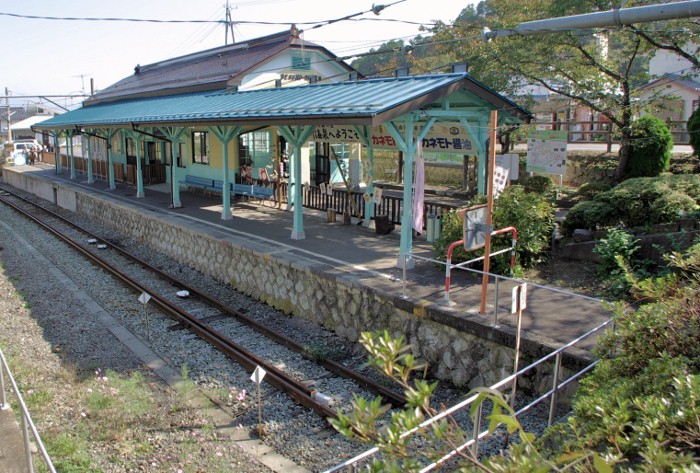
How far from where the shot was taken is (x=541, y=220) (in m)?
9.76

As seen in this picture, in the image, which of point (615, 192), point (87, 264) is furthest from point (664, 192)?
point (87, 264)

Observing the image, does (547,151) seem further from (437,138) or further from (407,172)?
(407,172)

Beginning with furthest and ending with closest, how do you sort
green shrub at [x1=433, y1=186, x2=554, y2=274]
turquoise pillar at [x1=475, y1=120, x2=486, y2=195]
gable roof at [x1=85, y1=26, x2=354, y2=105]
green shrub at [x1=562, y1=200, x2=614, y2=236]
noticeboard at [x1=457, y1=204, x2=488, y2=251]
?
1. gable roof at [x1=85, y1=26, x2=354, y2=105]
2. turquoise pillar at [x1=475, y1=120, x2=486, y2=195]
3. green shrub at [x1=562, y1=200, x2=614, y2=236]
4. green shrub at [x1=433, y1=186, x2=554, y2=274]
5. noticeboard at [x1=457, y1=204, x2=488, y2=251]

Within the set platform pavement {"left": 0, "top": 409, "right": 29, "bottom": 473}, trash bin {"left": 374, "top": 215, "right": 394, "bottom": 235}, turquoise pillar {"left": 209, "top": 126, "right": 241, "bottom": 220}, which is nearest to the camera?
platform pavement {"left": 0, "top": 409, "right": 29, "bottom": 473}

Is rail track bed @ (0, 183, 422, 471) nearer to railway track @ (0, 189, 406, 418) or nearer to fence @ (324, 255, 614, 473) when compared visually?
A: railway track @ (0, 189, 406, 418)

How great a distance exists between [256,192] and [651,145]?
11.3 m

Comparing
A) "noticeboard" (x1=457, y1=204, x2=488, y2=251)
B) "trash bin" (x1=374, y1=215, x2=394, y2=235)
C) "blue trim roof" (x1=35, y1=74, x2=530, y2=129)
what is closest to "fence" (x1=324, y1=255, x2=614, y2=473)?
"noticeboard" (x1=457, y1=204, x2=488, y2=251)

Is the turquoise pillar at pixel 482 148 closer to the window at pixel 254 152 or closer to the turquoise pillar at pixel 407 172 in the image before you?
the turquoise pillar at pixel 407 172

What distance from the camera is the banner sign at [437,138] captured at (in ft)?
39.3

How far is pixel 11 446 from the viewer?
16.9ft

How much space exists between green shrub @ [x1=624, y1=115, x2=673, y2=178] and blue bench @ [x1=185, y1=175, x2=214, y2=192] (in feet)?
43.4

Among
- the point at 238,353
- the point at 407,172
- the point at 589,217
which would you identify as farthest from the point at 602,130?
the point at 238,353

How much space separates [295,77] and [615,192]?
1449 centimetres

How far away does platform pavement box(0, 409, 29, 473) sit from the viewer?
4.83m
